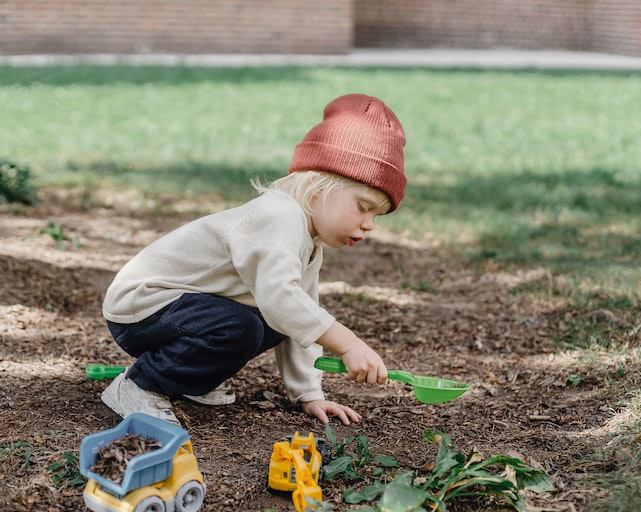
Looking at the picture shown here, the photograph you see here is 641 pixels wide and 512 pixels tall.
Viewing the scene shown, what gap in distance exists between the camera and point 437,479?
2.22 m

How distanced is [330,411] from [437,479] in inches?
25.2

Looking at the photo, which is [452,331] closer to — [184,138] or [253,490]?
[253,490]

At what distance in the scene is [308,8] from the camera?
14.5 meters

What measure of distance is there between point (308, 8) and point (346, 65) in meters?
1.86

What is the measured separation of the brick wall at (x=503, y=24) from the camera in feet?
55.7

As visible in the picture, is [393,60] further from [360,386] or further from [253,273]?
[253,273]

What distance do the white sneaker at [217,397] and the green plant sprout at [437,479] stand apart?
55cm

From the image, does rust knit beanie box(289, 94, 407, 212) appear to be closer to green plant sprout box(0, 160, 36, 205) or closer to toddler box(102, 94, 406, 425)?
toddler box(102, 94, 406, 425)

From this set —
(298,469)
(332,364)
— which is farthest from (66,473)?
(332,364)

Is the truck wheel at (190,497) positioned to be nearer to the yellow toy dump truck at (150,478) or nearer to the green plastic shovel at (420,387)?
the yellow toy dump truck at (150,478)

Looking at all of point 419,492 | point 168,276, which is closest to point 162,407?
point 168,276

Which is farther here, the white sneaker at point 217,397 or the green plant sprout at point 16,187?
the green plant sprout at point 16,187

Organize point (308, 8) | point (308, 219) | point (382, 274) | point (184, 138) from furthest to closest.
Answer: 1. point (308, 8)
2. point (184, 138)
3. point (382, 274)
4. point (308, 219)

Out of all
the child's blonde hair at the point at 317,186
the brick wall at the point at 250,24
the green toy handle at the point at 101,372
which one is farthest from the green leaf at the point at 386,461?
the brick wall at the point at 250,24
